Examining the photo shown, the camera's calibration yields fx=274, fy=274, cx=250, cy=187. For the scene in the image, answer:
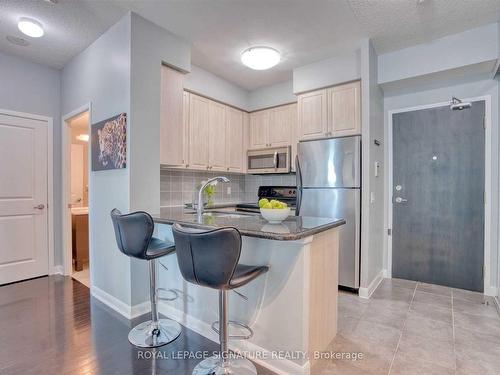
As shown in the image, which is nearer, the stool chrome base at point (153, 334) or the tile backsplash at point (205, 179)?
the stool chrome base at point (153, 334)

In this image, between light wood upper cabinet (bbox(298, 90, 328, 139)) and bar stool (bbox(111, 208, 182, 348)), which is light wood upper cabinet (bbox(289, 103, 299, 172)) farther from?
bar stool (bbox(111, 208, 182, 348))

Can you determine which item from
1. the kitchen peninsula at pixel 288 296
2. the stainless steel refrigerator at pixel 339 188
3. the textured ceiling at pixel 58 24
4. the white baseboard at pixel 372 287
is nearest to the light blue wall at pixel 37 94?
the textured ceiling at pixel 58 24

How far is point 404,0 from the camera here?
7.58ft

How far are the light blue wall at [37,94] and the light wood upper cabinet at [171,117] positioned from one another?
198 centimetres

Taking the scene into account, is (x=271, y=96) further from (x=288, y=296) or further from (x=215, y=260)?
(x=215, y=260)

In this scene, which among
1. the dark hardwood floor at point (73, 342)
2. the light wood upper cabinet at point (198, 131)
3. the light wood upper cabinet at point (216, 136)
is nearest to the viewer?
the dark hardwood floor at point (73, 342)

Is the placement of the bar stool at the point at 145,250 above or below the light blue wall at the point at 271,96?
below

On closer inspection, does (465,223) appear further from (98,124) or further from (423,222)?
(98,124)

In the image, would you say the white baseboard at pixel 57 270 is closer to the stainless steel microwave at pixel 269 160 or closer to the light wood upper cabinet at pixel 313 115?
the stainless steel microwave at pixel 269 160

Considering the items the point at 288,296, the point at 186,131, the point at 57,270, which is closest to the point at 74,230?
the point at 57,270

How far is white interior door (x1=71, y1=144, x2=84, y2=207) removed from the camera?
5.57 m

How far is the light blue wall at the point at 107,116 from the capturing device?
2561 millimetres

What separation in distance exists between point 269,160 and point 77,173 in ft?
13.7

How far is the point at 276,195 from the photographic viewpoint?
13.9ft
